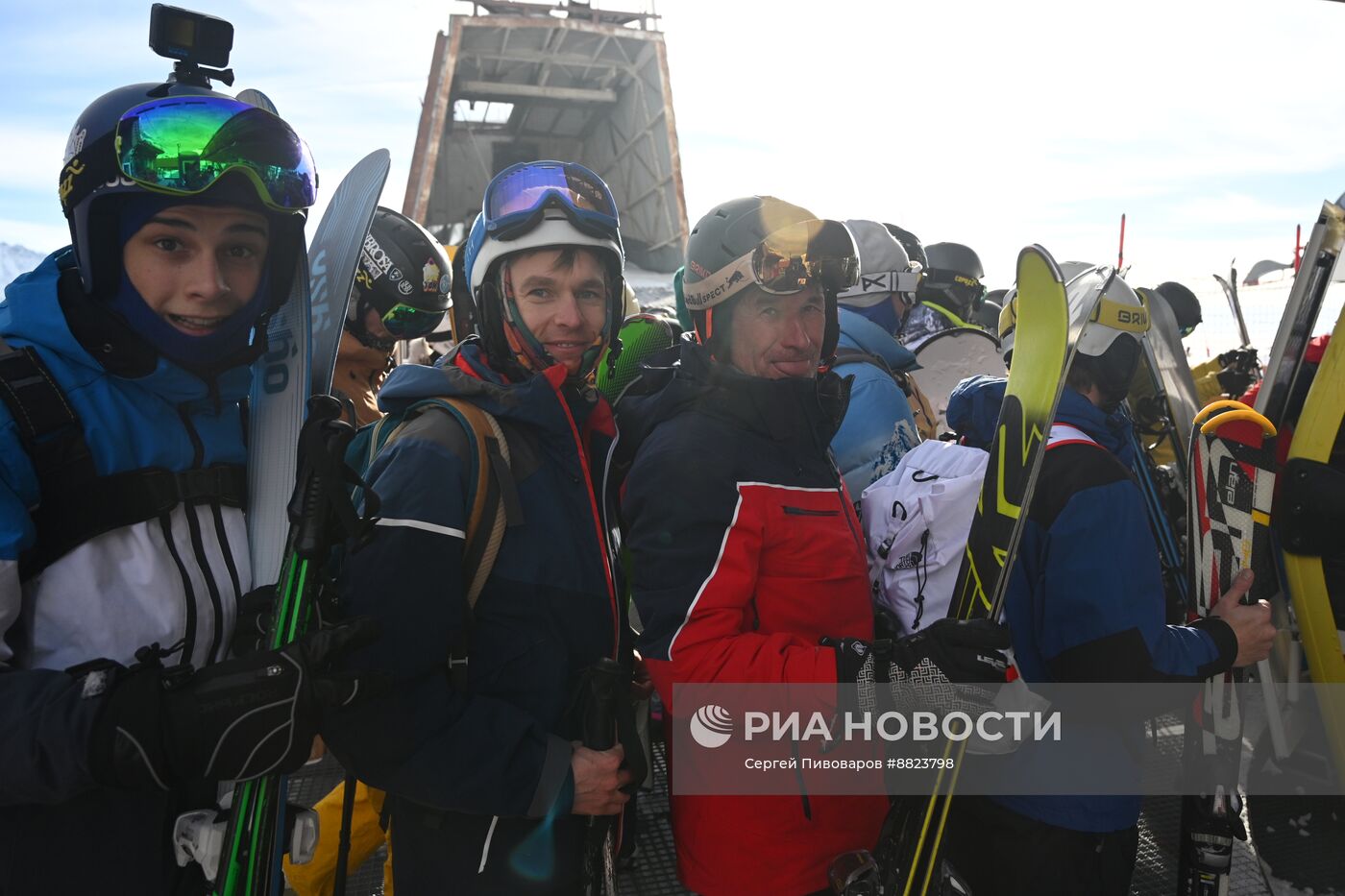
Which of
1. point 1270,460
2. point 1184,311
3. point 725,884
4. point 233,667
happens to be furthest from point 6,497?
point 1184,311

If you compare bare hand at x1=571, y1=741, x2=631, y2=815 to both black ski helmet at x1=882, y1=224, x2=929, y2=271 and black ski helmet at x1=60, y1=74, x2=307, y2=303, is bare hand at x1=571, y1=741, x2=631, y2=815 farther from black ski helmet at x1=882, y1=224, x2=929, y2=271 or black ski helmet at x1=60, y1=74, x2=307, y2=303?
black ski helmet at x1=882, y1=224, x2=929, y2=271

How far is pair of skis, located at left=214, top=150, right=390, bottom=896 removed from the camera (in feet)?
4.50

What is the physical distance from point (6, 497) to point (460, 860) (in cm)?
105

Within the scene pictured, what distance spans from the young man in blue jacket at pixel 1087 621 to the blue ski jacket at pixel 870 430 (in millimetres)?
413

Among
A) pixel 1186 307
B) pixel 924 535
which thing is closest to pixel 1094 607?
pixel 924 535

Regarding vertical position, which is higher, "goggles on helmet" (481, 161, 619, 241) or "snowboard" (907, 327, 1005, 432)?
"goggles on helmet" (481, 161, 619, 241)

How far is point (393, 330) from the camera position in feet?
11.4

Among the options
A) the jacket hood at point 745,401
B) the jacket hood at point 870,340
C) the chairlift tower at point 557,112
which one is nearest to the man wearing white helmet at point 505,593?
the jacket hood at point 745,401

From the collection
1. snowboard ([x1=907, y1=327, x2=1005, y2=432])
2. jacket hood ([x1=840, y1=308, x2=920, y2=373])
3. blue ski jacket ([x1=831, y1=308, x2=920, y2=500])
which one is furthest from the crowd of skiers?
snowboard ([x1=907, y1=327, x2=1005, y2=432])

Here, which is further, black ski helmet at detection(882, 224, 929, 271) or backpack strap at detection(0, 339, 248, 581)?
black ski helmet at detection(882, 224, 929, 271)

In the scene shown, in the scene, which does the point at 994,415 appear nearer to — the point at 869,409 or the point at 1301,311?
the point at 869,409

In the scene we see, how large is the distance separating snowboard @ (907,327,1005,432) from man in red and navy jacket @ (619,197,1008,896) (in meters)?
2.57

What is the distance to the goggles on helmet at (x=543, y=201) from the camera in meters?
1.94

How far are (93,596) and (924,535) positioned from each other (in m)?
1.67
